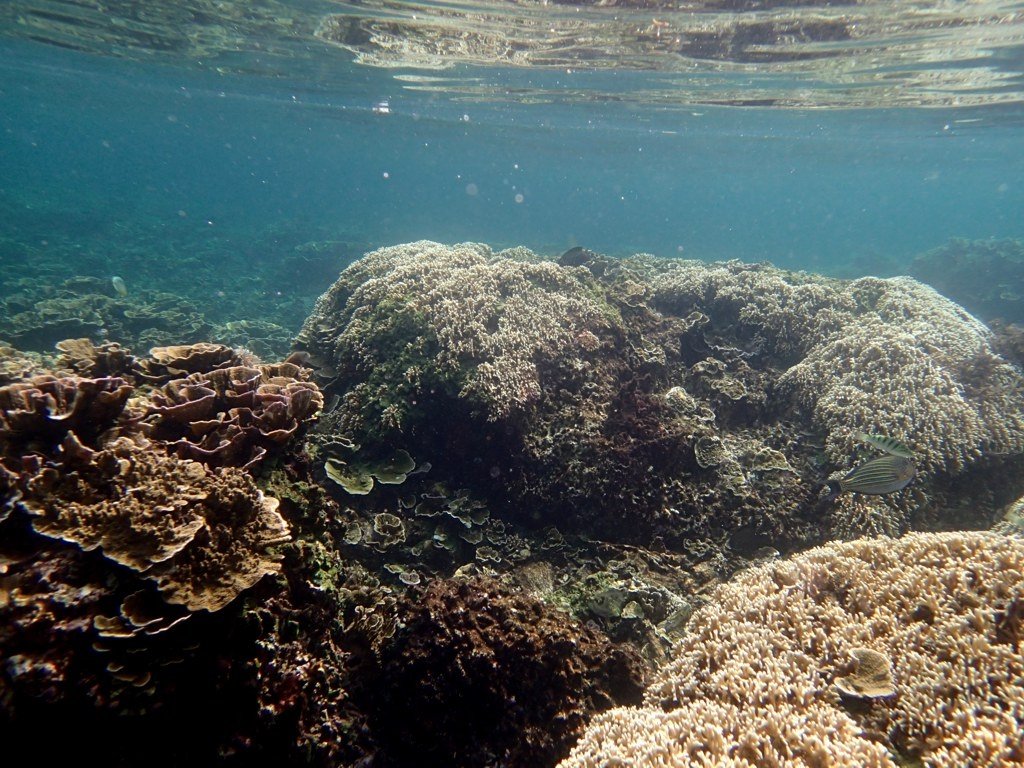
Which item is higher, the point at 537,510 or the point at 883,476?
the point at 883,476

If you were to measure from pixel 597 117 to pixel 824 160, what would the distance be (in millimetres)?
35274

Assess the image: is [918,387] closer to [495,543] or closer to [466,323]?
[495,543]

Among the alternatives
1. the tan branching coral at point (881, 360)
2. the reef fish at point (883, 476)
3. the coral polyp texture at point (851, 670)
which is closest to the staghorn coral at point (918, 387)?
the tan branching coral at point (881, 360)

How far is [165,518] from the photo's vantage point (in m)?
3.14

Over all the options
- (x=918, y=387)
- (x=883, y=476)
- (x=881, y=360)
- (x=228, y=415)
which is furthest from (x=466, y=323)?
(x=918, y=387)

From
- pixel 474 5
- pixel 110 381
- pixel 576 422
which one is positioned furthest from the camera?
pixel 474 5

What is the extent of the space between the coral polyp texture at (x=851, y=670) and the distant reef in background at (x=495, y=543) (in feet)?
0.07

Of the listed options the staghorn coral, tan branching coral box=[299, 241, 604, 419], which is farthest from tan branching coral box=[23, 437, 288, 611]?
the staghorn coral

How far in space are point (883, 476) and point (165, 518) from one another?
272 inches

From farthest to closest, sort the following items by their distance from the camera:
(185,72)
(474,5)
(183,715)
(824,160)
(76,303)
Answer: (824,160) < (185,72) < (76,303) < (474,5) < (183,715)

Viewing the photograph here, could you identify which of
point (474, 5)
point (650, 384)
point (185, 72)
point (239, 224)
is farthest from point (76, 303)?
point (239, 224)

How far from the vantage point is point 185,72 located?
110 feet

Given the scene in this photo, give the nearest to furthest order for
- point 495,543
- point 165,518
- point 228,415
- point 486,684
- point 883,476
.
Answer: point 165,518
point 486,684
point 228,415
point 883,476
point 495,543

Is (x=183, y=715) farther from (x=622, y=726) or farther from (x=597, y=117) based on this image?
(x=597, y=117)
